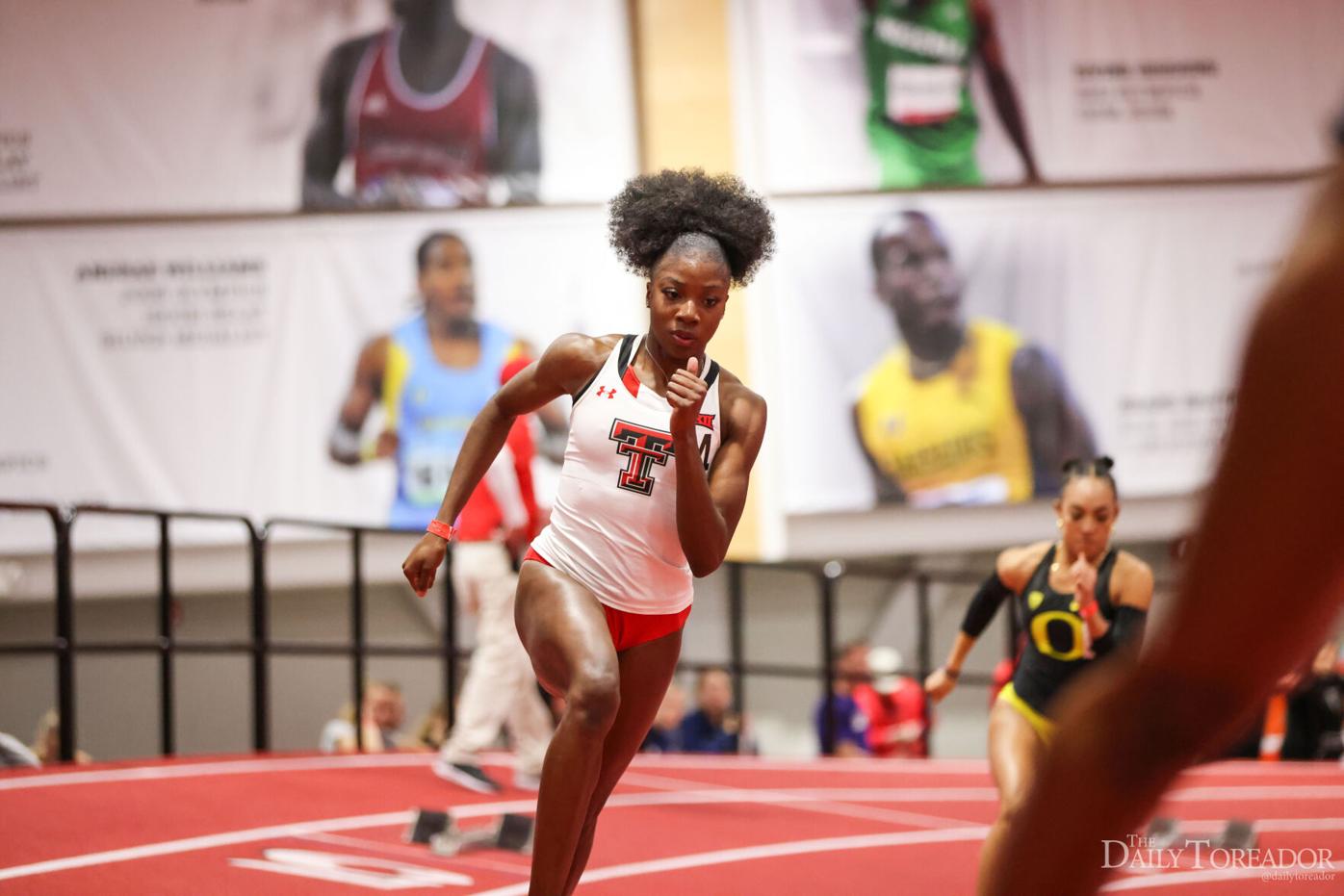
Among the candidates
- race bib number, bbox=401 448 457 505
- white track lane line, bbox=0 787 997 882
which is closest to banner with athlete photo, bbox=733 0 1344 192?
race bib number, bbox=401 448 457 505

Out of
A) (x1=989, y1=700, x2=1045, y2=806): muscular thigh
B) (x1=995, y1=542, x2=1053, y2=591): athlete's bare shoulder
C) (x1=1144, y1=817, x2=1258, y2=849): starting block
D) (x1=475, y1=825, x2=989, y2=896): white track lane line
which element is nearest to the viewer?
(x1=989, y1=700, x2=1045, y2=806): muscular thigh

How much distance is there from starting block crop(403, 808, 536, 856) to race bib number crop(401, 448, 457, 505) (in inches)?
265

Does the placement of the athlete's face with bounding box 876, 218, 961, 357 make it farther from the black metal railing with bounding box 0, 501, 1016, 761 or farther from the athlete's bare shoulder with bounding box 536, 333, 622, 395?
the athlete's bare shoulder with bounding box 536, 333, 622, 395

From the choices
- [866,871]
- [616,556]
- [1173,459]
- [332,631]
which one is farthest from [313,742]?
[616,556]

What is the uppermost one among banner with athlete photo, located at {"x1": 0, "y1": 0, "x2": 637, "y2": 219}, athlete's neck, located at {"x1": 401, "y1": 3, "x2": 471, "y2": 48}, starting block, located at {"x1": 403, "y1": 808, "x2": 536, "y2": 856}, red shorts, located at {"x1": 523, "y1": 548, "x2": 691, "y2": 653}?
athlete's neck, located at {"x1": 401, "y1": 3, "x2": 471, "y2": 48}

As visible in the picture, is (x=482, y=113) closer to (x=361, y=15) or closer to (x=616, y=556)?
(x=361, y=15)

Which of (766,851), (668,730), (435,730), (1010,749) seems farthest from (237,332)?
(1010,749)

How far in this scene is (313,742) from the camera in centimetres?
1379

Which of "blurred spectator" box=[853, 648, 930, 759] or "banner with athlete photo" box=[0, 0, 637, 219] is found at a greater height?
"banner with athlete photo" box=[0, 0, 637, 219]

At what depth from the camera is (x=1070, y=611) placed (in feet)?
16.0

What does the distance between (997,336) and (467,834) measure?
27.5 feet

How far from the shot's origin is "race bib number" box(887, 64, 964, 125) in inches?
510

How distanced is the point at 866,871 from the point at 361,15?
9167 mm

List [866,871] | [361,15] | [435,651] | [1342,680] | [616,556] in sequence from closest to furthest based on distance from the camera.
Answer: [616,556] → [866,871] → [435,651] → [1342,680] → [361,15]
